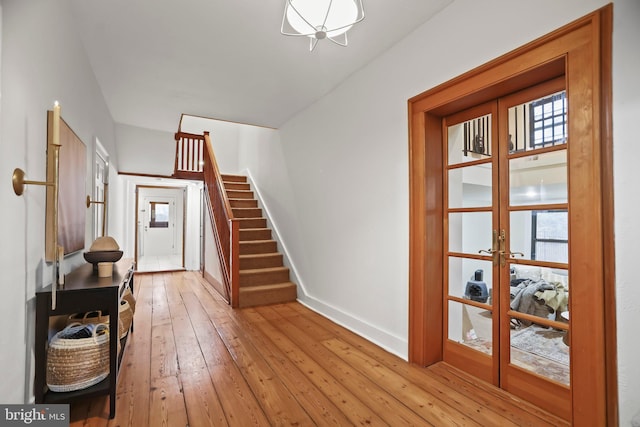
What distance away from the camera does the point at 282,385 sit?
208cm

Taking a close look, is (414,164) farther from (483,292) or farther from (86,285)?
(86,285)

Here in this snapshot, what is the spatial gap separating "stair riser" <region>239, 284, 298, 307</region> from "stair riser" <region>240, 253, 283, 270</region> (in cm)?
52

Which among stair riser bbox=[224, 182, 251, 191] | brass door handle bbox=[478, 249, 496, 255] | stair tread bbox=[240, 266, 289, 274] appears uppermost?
stair riser bbox=[224, 182, 251, 191]

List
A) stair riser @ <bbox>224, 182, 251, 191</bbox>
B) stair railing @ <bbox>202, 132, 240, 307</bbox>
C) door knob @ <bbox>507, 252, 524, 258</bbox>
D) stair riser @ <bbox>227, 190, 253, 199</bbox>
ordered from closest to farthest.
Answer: door knob @ <bbox>507, 252, 524, 258</bbox> < stair railing @ <bbox>202, 132, 240, 307</bbox> < stair riser @ <bbox>227, 190, 253, 199</bbox> < stair riser @ <bbox>224, 182, 251, 191</bbox>

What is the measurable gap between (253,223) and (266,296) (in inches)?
66.7

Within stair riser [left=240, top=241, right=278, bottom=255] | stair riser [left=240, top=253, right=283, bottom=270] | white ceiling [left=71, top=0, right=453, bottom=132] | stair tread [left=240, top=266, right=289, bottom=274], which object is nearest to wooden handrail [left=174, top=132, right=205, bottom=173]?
white ceiling [left=71, top=0, right=453, bottom=132]

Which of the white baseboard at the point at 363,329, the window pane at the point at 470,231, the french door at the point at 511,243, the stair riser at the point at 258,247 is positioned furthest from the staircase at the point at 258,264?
the window pane at the point at 470,231

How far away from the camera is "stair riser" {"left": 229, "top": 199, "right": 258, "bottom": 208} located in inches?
227

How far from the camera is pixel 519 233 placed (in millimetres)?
1922

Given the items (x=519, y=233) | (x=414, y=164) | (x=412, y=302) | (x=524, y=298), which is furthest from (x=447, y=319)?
(x=414, y=164)

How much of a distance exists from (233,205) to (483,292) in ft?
15.2

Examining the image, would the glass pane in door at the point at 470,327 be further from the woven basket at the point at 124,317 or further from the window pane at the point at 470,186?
the woven basket at the point at 124,317

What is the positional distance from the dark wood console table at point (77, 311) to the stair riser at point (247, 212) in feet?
12.1

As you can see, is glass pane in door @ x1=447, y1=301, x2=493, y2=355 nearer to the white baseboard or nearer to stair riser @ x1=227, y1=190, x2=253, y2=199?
the white baseboard
